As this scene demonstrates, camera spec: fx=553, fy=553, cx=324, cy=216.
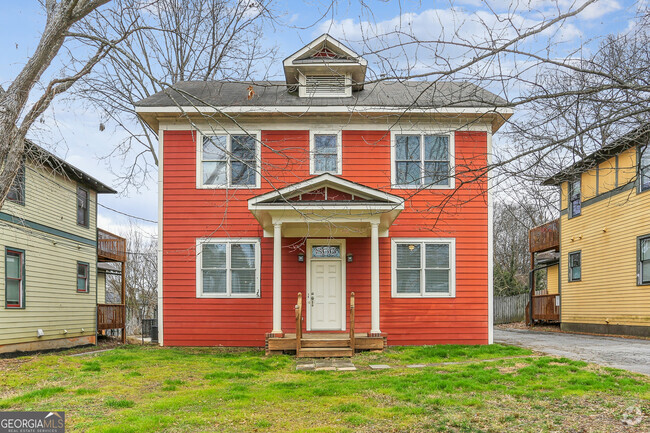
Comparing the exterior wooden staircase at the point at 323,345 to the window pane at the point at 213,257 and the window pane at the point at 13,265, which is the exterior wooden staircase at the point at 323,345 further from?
the window pane at the point at 13,265

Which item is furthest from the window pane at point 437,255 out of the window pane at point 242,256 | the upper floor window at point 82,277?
the upper floor window at point 82,277

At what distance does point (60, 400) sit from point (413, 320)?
339 inches

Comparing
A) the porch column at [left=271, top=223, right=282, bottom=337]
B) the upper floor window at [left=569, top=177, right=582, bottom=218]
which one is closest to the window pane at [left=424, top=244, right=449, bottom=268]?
the porch column at [left=271, top=223, right=282, bottom=337]

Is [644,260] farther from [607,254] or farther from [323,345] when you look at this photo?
[323,345]

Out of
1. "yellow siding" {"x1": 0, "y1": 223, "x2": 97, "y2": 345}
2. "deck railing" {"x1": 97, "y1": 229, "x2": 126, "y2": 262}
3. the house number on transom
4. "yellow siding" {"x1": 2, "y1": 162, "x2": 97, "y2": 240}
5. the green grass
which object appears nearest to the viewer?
the green grass

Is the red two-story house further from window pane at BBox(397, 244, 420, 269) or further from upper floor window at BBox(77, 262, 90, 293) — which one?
upper floor window at BBox(77, 262, 90, 293)

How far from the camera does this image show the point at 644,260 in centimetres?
1639

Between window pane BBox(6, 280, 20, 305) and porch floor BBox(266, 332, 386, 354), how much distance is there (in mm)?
7790

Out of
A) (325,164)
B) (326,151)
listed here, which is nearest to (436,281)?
(325,164)

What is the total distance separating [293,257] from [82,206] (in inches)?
402

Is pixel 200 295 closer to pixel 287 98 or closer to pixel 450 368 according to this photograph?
pixel 287 98

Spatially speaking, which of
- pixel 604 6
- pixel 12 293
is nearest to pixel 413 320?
pixel 604 6

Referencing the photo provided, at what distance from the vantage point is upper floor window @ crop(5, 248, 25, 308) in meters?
14.9

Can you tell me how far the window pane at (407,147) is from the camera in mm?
13984
